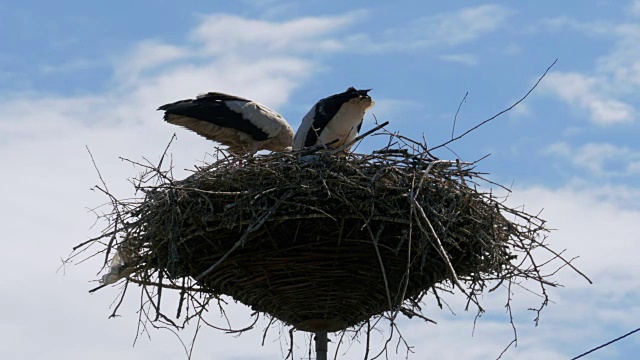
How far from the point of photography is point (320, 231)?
6.91 meters

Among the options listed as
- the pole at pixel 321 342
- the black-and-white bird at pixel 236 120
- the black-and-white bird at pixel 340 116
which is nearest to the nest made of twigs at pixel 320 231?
the pole at pixel 321 342

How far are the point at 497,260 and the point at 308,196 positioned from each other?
1176 mm

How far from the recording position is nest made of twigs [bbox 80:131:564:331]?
6750 mm

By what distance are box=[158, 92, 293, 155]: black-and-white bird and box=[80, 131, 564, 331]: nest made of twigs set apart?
11.7 feet

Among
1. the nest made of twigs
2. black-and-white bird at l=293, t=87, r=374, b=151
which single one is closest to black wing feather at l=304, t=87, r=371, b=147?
black-and-white bird at l=293, t=87, r=374, b=151

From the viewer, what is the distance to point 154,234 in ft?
23.0

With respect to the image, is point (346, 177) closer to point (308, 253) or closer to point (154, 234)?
point (308, 253)

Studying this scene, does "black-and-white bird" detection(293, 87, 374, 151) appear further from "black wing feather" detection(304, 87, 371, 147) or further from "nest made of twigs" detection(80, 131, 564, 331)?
"nest made of twigs" detection(80, 131, 564, 331)

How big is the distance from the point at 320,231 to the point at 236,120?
4.21 m

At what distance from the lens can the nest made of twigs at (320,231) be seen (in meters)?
6.75

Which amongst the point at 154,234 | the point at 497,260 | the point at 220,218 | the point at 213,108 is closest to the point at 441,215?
the point at 497,260

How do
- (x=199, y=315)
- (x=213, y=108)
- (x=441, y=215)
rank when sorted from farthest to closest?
(x=213, y=108), (x=199, y=315), (x=441, y=215)

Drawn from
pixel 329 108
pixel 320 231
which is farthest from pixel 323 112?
pixel 320 231

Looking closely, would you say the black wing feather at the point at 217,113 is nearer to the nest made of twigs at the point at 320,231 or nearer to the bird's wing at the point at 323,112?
the bird's wing at the point at 323,112
